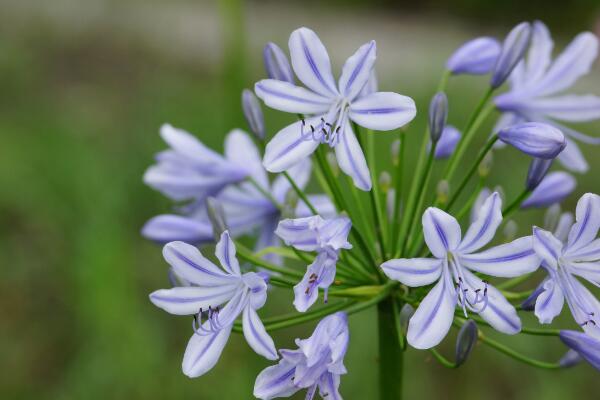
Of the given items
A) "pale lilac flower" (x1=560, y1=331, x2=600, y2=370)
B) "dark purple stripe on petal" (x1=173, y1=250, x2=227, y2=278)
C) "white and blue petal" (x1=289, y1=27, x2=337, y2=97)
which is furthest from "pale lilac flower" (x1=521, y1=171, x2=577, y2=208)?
"dark purple stripe on petal" (x1=173, y1=250, x2=227, y2=278)

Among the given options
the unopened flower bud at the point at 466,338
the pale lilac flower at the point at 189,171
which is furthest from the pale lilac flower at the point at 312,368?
the pale lilac flower at the point at 189,171

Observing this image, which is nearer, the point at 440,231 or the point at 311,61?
the point at 440,231

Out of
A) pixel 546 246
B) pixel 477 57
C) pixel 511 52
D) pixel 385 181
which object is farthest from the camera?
pixel 477 57

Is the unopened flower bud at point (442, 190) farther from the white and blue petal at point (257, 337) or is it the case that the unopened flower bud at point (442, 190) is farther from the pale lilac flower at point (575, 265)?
the white and blue petal at point (257, 337)

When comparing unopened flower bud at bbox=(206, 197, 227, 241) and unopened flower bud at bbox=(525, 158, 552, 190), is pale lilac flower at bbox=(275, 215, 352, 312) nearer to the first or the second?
unopened flower bud at bbox=(206, 197, 227, 241)

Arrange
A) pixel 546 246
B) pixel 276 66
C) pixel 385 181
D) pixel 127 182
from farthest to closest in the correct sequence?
pixel 127 182 → pixel 385 181 → pixel 276 66 → pixel 546 246

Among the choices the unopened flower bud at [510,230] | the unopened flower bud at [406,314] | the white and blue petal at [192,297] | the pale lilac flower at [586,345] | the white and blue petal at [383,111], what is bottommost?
the pale lilac flower at [586,345]

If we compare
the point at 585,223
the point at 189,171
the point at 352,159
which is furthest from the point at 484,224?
the point at 189,171

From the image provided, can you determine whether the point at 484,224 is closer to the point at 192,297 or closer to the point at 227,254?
the point at 227,254
